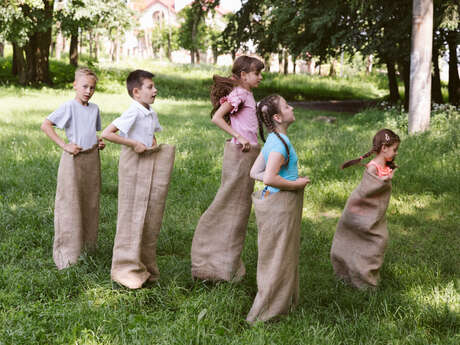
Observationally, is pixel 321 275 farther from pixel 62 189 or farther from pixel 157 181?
pixel 62 189

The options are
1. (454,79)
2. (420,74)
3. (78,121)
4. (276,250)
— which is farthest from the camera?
(454,79)

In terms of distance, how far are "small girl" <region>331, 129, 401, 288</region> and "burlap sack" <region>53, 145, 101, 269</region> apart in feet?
7.53

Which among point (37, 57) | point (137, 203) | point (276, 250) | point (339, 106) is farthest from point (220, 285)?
point (37, 57)

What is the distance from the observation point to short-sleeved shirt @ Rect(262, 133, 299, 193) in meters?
3.53

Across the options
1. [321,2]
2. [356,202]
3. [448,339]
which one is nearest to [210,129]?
[321,2]

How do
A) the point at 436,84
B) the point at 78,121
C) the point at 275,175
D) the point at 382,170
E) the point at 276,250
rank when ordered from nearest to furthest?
the point at 275,175
the point at 276,250
the point at 382,170
the point at 78,121
the point at 436,84

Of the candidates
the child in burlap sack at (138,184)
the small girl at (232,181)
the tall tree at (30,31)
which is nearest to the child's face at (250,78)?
the small girl at (232,181)

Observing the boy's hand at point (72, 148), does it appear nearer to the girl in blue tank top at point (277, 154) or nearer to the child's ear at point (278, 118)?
the girl in blue tank top at point (277, 154)

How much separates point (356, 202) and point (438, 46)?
44.1 feet

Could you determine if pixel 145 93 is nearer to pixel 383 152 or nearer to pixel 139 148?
pixel 139 148

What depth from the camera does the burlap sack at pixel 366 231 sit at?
423 centimetres

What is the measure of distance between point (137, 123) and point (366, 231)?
2.12 meters

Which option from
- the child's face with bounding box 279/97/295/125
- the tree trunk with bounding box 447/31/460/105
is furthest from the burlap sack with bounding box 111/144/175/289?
the tree trunk with bounding box 447/31/460/105

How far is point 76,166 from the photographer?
4543 mm
